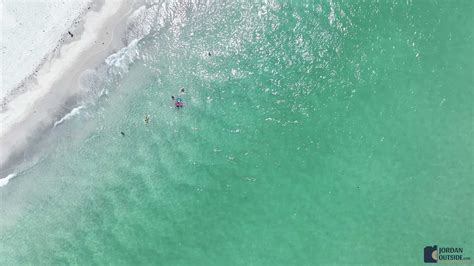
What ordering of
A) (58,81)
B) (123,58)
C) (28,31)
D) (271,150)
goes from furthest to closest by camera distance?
(271,150), (123,58), (58,81), (28,31)

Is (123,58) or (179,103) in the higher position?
(123,58)

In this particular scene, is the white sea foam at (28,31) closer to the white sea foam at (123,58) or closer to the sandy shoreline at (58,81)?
the sandy shoreline at (58,81)

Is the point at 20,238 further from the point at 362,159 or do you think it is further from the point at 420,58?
the point at 420,58

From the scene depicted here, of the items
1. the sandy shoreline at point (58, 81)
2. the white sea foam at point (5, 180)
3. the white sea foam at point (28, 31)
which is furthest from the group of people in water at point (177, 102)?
the white sea foam at point (5, 180)

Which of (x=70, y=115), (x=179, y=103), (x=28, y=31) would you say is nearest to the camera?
(x=28, y=31)

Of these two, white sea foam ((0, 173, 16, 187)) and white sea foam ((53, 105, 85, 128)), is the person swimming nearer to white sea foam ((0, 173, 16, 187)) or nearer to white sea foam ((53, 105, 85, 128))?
white sea foam ((53, 105, 85, 128))

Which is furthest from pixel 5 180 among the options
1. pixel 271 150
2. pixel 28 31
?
pixel 271 150

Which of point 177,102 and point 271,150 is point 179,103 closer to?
point 177,102

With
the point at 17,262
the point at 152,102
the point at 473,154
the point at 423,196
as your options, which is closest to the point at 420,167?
the point at 423,196
